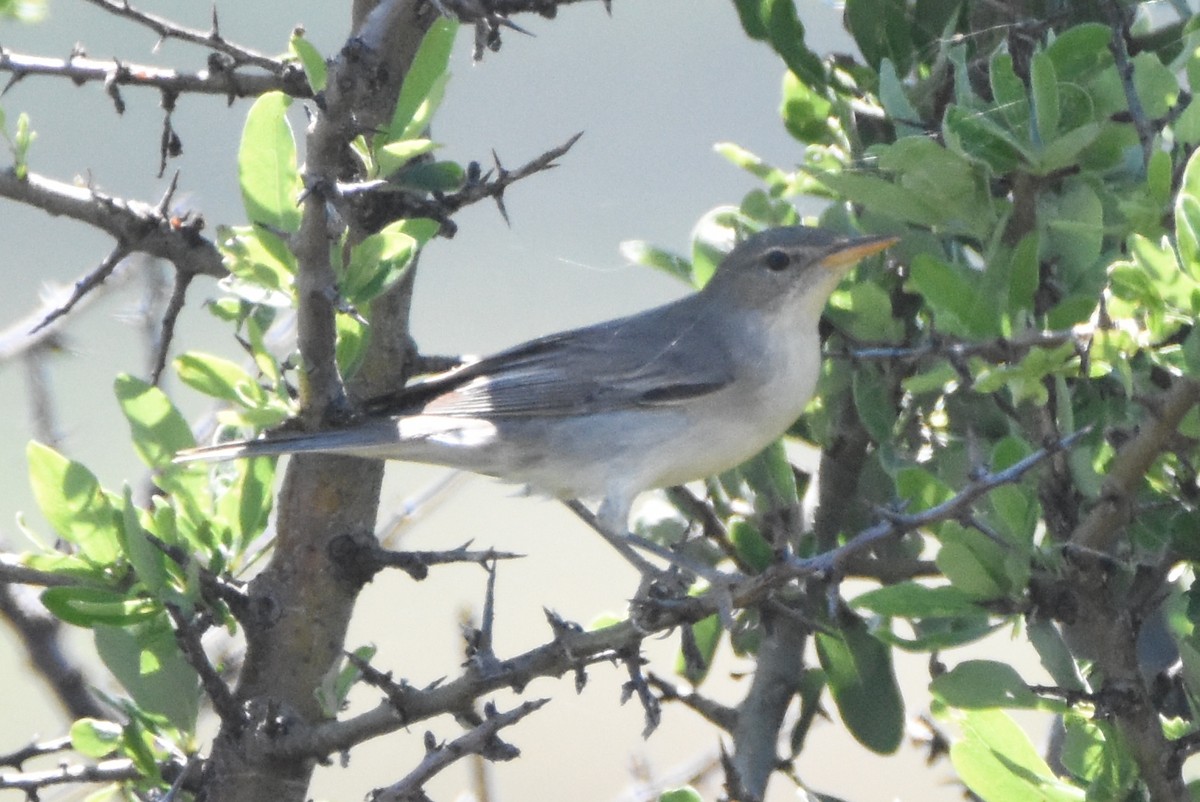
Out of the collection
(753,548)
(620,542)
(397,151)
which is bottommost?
(753,548)

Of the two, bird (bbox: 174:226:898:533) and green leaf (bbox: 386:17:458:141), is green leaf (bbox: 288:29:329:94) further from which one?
bird (bbox: 174:226:898:533)

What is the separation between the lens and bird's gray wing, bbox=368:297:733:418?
11.0 feet

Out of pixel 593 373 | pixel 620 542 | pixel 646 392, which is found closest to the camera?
pixel 620 542

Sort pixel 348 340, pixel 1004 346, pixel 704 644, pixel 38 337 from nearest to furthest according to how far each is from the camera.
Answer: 1. pixel 1004 346
2. pixel 348 340
3. pixel 704 644
4. pixel 38 337

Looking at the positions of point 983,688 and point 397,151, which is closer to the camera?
point 983,688

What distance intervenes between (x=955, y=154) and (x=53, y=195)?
164 centimetres

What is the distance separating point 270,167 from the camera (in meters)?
2.22

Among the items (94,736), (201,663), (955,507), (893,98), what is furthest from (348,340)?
(955,507)

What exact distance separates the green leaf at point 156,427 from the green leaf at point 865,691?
1.17m

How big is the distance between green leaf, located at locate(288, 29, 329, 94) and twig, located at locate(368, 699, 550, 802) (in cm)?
97

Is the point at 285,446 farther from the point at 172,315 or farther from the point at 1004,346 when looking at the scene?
the point at 1004,346

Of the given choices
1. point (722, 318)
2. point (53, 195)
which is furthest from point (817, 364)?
point (53, 195)

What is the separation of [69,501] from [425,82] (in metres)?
0.88

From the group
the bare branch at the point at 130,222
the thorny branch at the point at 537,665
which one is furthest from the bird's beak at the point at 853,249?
the bare branch at the point at 130,222
